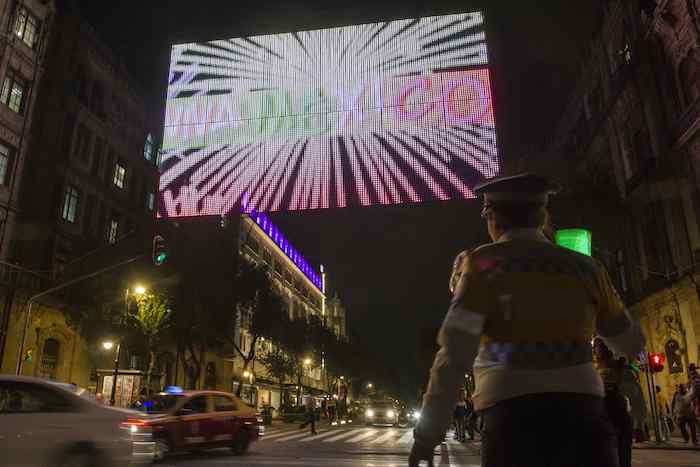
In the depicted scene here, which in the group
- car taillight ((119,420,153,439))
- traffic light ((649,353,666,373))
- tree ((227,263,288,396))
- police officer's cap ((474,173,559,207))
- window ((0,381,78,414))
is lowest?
car taillight ((119,420,153,439))

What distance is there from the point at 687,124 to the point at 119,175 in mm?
32629

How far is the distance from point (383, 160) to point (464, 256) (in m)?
17.1

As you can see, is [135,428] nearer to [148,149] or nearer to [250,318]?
[250,318]

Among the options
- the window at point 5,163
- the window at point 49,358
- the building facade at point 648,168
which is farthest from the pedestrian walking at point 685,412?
the window at point 5,163

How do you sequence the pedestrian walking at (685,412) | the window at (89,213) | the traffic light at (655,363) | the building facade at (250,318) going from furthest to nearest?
the building facade at (250,318), the window at (89,213), the traffic light at (655,363), the pedestrian walking at (685,412)

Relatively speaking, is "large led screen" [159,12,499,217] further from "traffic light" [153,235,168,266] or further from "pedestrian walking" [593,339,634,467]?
"pedestrian walking" [593,339,634,467]

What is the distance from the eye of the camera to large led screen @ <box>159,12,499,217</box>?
19.1 metres

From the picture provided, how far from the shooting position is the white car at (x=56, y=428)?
6.45 metres

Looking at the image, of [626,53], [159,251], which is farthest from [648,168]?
[159,251]

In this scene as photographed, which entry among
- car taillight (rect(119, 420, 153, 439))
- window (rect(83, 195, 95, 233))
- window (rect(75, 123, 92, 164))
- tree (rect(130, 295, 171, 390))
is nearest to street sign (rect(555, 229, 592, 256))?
car taillight (rect(119, 420, 153, 439))

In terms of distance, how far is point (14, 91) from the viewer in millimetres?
26781

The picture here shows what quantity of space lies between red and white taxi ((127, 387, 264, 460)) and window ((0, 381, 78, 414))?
3.51 metres

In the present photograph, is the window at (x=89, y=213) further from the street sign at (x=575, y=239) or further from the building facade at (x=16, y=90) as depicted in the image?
the street sign at (x=575, y=239)

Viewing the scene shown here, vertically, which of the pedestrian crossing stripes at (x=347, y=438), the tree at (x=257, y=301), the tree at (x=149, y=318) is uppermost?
the tree at (x=257, y=301)
